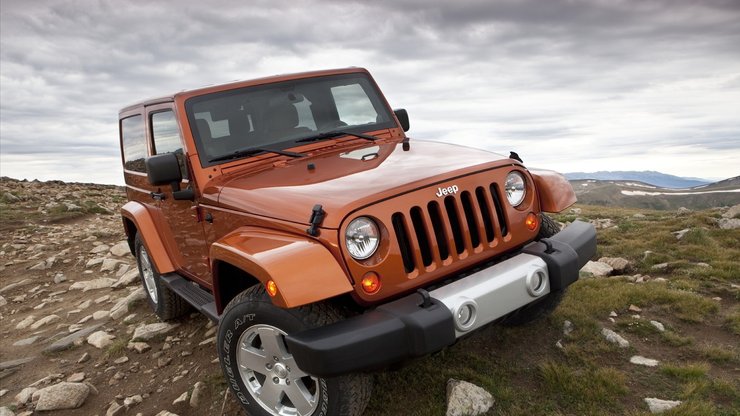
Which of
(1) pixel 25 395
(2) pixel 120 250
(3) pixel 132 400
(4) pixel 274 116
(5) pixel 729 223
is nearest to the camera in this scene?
(3) pixel 132 400

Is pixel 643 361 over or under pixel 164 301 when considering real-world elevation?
over

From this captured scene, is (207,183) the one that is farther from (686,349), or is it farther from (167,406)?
(686,349)

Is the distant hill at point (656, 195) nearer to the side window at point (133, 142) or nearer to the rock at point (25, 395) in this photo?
the side window at point (133, 142)

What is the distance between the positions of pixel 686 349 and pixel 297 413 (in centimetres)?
283

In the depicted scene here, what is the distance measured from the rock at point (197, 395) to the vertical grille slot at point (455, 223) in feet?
7.08

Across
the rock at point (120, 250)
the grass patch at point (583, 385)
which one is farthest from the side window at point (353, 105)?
the rock at point (120, 250)

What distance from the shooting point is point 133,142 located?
5.39 metres

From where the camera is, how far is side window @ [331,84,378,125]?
14.5 ft

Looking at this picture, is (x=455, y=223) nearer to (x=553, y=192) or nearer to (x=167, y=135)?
(x=553, y=192)

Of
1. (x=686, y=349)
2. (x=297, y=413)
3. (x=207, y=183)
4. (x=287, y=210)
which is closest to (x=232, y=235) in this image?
(x=287, y=210)

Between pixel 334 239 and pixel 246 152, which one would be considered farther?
pixel 246 152

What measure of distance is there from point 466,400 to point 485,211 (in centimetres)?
113

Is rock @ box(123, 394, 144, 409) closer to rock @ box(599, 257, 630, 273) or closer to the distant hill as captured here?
rock @ box(599, 257, 630, 273)

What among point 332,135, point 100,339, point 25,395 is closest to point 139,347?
point 100,339
